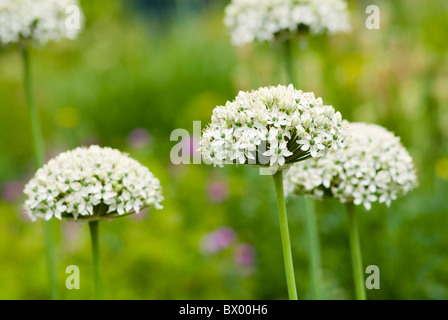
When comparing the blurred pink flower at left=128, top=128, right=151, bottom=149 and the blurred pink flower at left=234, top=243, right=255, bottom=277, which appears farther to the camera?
the blurred pink flower at left=128, top=128, right=151, bottom=149

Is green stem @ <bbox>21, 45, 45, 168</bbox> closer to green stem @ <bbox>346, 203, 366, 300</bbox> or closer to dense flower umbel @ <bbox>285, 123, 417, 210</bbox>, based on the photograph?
dense flower umbel @ <bbox>285, 123, 417, 210</bbox>

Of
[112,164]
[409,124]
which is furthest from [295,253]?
[112,164]

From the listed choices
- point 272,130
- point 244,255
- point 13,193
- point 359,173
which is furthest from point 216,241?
point 13,193

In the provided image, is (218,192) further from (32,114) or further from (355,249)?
(355,249)

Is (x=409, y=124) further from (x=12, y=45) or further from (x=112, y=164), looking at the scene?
(x=112, y=164)

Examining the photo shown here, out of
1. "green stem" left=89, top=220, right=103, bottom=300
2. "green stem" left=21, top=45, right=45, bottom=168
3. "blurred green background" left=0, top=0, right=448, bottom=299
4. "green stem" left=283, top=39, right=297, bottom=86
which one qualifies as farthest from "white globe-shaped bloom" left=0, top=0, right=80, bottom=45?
"green stem" left=89, top=220, right=103, bottom=300

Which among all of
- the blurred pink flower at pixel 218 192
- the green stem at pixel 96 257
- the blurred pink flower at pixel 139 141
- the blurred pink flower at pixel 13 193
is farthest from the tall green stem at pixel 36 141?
the blurred pink flower at pixel 13 193
